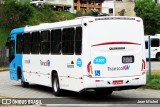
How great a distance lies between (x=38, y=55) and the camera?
2236 centimetres

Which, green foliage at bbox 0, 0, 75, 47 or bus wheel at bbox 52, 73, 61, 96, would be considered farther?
green foliage at bbox 0, 0, 75, 47

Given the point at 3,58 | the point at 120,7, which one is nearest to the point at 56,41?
the point at 3,58

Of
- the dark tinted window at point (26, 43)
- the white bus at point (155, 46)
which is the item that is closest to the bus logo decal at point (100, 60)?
the dark tinted window at point (26, 43)

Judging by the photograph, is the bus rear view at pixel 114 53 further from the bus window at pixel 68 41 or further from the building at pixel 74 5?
the building at pixel 74 5

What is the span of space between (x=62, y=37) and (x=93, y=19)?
2.36 meters

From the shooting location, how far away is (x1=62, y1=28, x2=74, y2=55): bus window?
18.5 meters

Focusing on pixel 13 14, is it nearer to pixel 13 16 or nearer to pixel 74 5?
pixel 13 16

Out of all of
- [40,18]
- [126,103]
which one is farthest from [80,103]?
[40,18]

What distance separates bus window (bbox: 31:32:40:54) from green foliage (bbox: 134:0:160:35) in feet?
168

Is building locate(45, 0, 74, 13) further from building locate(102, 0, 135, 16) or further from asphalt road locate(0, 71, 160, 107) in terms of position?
asphalt road locate(0, 71, 160, 107)

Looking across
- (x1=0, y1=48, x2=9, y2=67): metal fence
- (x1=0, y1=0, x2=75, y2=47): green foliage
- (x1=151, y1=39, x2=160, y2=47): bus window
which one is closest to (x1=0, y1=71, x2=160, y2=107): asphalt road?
(x1=0, y1=48, x2=9, y2=67): metal fence

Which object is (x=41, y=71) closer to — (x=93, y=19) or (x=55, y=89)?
(x=55, y=89)

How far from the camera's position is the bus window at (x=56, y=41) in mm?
19828

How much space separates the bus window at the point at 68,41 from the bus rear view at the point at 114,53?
1290 mm
